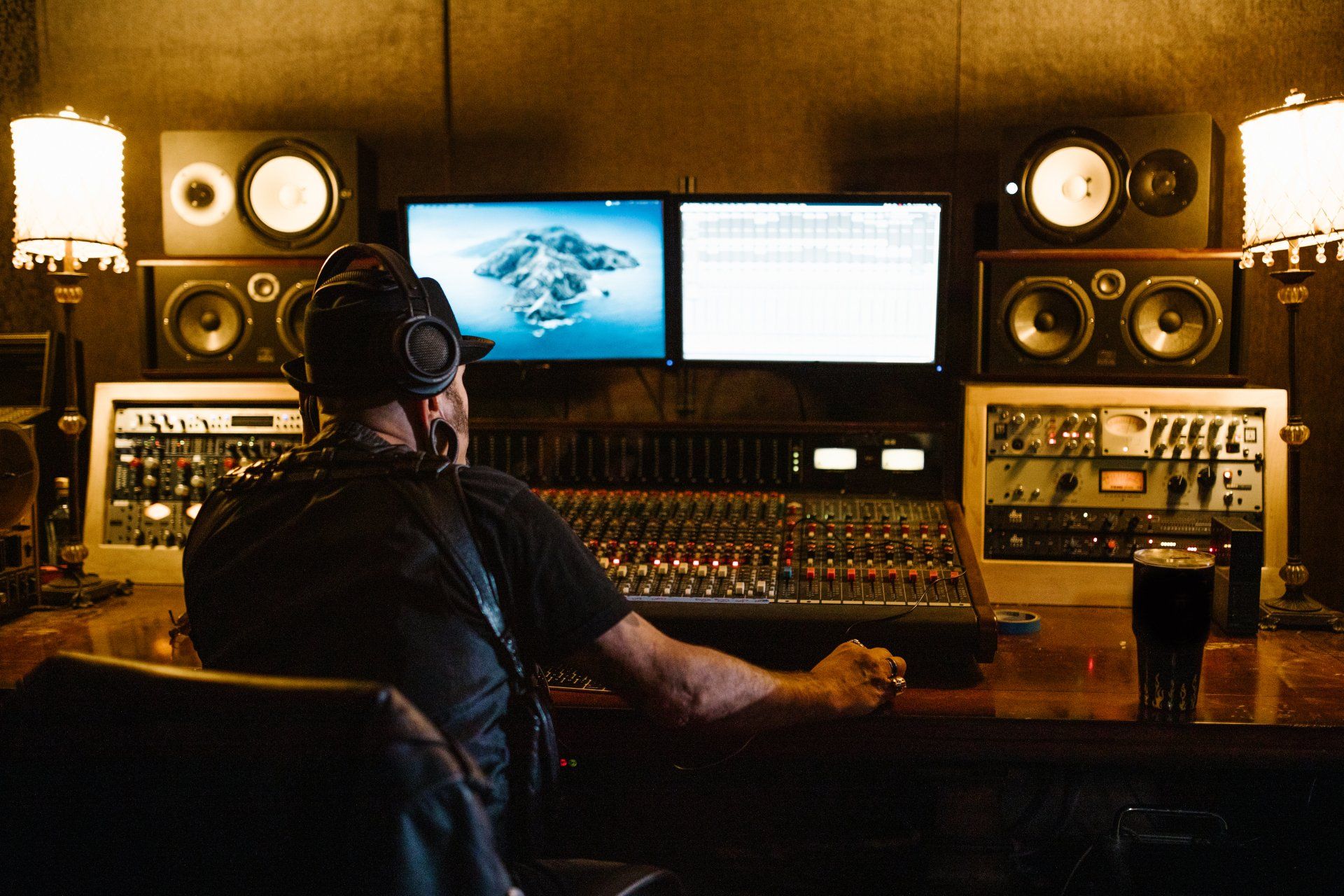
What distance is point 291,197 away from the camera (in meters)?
2.20

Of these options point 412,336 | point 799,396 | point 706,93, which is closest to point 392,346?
point 412,336

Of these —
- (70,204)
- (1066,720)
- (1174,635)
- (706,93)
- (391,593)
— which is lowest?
(1066,720)

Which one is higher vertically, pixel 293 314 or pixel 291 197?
pixel 291 197

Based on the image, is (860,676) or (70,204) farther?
(70,204)

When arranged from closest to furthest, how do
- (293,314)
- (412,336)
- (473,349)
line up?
(412,336) → (473,349) → (293,314)

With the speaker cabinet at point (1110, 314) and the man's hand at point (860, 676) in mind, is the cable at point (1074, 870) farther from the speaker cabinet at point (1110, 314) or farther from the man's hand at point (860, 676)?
the speaker cabinet at point (1110, 314)

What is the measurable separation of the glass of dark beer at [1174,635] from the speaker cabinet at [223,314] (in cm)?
180

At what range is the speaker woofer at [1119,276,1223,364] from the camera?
194 cm

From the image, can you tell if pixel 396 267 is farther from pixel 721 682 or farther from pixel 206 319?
pixel 206 319

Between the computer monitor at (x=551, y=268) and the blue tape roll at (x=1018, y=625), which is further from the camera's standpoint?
the computer monitor at (x=551, y=268)

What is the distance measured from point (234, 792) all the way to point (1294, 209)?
75.0 inches

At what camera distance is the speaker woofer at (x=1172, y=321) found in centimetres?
194

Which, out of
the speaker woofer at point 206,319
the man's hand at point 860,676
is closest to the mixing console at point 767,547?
the man's hand at point 860,676

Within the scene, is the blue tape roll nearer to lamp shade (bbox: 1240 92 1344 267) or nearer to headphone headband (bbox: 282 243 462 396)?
lamp shade (bbox: 1240 92 1344 267)
